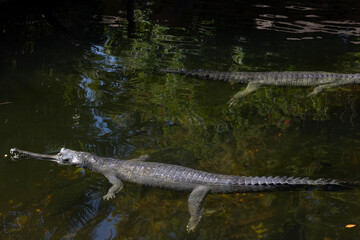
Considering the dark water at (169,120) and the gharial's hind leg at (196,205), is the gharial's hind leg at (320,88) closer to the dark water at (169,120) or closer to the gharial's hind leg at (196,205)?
the dark water at (169,120)

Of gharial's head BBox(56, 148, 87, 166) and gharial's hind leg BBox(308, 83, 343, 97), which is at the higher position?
gharial's hind leg BBox(308, 83, 343, 97)

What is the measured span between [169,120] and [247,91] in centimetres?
179

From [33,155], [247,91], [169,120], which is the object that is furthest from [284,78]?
[33,155]

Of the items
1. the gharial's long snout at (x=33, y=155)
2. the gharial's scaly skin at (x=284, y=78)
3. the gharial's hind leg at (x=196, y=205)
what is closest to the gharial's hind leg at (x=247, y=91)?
the gharial's scaly skin at (x=284, y=78)

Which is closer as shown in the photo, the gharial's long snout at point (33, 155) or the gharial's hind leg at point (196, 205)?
the gharial's hind leg at point (196, 205)

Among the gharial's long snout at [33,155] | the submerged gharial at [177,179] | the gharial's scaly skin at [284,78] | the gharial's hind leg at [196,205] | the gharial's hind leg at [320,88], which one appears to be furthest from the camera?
the gharial's scaly skin at [284,78]

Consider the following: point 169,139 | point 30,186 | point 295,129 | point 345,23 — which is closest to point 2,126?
point 30,186

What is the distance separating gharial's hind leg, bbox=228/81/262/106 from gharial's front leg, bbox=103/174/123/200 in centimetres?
262

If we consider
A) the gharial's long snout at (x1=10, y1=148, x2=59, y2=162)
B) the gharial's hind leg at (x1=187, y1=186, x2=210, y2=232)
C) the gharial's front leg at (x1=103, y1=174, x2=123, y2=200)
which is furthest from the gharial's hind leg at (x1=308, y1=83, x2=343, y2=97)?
the gharial's long snout at (x1=10, y1=148, x2=59, y2=162)

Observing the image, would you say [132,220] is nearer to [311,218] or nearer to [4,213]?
[4,213]

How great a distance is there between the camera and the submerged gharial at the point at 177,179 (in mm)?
3971

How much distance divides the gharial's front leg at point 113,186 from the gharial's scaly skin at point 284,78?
324 centimetres

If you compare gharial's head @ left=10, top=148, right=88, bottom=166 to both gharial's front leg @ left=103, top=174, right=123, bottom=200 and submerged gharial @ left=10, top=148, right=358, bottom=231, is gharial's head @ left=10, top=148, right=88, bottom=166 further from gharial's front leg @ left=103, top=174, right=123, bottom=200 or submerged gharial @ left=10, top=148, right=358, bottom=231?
gharial's front leg @ left=103, top=174, right=123, bottom=200

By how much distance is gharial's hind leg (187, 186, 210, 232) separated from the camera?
3858mm
